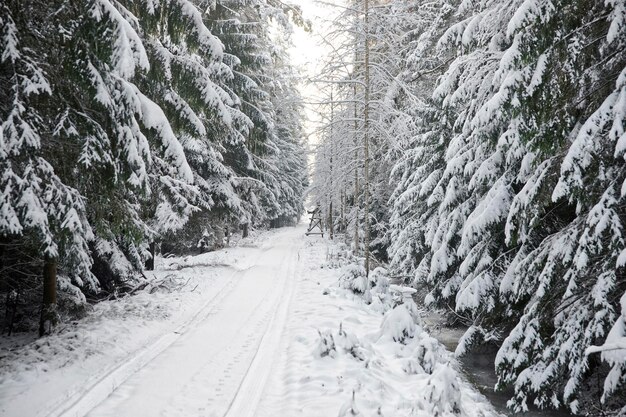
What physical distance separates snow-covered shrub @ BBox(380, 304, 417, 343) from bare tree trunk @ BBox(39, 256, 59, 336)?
654cm

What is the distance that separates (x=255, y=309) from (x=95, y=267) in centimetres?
439

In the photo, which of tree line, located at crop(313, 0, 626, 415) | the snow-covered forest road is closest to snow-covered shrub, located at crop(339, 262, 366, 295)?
the snow-covered forest road

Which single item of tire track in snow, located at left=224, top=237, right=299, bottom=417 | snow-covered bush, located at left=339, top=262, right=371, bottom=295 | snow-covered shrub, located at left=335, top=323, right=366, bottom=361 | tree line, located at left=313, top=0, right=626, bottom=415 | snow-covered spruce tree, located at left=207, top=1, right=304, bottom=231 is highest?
snow-covered spruce tree, located at left=207, top=1, right=304, bottom=231

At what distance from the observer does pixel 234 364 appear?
22.5 ft

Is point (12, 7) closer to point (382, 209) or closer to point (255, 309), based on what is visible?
point (255, 309)

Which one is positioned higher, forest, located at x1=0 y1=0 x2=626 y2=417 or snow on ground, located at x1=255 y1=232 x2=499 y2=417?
forest, located at x1=0 y1=0 x2=626 y2=417

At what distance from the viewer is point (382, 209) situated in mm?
22281

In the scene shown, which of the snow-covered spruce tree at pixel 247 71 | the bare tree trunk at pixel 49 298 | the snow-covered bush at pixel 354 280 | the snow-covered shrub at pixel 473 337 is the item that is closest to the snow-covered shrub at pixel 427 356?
the snow-covered shrub at pixel 473 337

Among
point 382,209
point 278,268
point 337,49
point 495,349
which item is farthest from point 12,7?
point 382,209

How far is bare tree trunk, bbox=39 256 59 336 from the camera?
768 centimetres

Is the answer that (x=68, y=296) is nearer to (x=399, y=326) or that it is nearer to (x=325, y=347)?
(x=325, y=347)

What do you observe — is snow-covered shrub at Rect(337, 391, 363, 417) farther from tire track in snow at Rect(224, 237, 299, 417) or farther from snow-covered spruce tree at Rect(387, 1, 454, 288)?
snow-covered spruce tree at Rect(387, 1, 454, 288)

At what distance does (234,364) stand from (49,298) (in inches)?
155

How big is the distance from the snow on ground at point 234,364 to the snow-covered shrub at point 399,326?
0.02 meters
